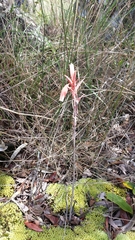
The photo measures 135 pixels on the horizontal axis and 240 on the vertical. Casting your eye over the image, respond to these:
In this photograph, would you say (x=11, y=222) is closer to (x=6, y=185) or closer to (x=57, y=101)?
(x=6, y=185)

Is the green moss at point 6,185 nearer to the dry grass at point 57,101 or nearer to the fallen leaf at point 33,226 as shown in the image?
the dry grass at point 57,101

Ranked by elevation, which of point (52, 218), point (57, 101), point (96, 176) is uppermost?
point (57, 101)

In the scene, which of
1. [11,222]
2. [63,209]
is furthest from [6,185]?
[63,209]

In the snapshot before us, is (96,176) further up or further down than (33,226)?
further up

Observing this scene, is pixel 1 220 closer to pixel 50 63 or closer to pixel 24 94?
pixel 24 94

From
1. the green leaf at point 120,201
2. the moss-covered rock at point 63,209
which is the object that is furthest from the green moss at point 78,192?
the green leaf at point 120,201

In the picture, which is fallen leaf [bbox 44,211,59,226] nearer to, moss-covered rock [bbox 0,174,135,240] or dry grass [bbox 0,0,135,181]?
moss-covered rock [bbox 0,174,135,240]
